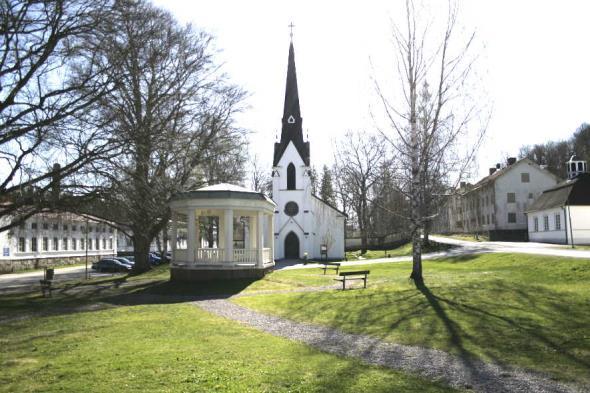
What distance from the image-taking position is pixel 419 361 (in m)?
8.60

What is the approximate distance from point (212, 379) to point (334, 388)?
1773 millimetres

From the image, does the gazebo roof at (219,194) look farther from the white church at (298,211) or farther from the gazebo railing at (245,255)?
the white church at (298,211)

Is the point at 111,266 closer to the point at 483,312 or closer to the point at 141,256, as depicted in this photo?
the point at 141,256

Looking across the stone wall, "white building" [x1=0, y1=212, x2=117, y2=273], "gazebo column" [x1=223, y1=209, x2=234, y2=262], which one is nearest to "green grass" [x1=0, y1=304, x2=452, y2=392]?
"gazebo column" [x1=223, y1=209, x2=234, y2=262]

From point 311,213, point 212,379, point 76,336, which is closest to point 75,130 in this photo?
point 76,336

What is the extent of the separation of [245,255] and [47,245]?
117 ft

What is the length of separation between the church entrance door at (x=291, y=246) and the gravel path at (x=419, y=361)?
3655 cm

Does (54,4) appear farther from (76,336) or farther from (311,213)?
(311,213)

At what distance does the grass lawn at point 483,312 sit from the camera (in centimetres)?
920

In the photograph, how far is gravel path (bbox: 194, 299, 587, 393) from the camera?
717 centimetres

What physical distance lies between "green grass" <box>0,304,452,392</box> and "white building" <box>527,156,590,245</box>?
1372 inches

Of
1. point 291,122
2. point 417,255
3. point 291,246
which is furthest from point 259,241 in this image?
point 291,122

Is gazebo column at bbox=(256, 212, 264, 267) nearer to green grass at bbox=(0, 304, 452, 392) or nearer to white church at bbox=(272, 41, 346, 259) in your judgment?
green grass at bbox=(0, 304, 452, 392)

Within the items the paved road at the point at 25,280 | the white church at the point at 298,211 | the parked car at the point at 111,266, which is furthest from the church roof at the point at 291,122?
the paved road at the point at 25,280
